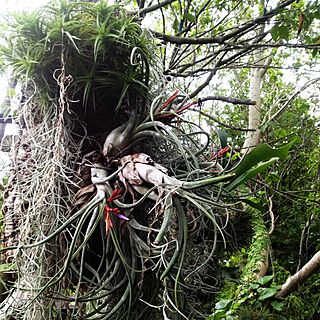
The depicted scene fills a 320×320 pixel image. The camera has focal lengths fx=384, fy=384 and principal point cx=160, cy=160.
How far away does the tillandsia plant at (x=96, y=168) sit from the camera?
48cm

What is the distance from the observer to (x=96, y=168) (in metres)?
0.54

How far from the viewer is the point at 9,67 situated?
595 mm

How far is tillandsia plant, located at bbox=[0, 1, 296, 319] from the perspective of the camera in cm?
48

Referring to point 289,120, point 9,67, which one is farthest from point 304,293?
point 9,67

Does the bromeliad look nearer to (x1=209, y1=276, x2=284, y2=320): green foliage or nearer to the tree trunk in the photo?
(x1=209, y1=276, x2=284, y2=320): green foliage

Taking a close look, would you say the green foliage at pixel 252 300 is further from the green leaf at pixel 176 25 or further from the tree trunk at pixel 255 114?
the green leaf at pixel 176 25

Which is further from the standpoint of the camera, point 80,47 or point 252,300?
point 252,300

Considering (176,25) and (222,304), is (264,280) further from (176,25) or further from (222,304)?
(176,25)

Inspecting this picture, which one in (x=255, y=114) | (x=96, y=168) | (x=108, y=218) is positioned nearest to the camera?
(x=108, y=218)

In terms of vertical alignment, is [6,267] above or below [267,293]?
above

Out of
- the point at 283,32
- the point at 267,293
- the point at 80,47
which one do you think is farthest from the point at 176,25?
the point at 267,293

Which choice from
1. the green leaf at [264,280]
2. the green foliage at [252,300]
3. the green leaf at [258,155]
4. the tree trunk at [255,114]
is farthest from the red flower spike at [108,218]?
the tree trunk at [255,114]

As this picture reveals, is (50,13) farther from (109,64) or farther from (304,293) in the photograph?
(304,293)

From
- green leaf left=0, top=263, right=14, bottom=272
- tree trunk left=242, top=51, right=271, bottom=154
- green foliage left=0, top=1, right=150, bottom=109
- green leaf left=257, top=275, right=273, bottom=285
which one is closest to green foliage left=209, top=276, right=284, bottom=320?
green leaf left=257, top=275, right=273, bottom=285
